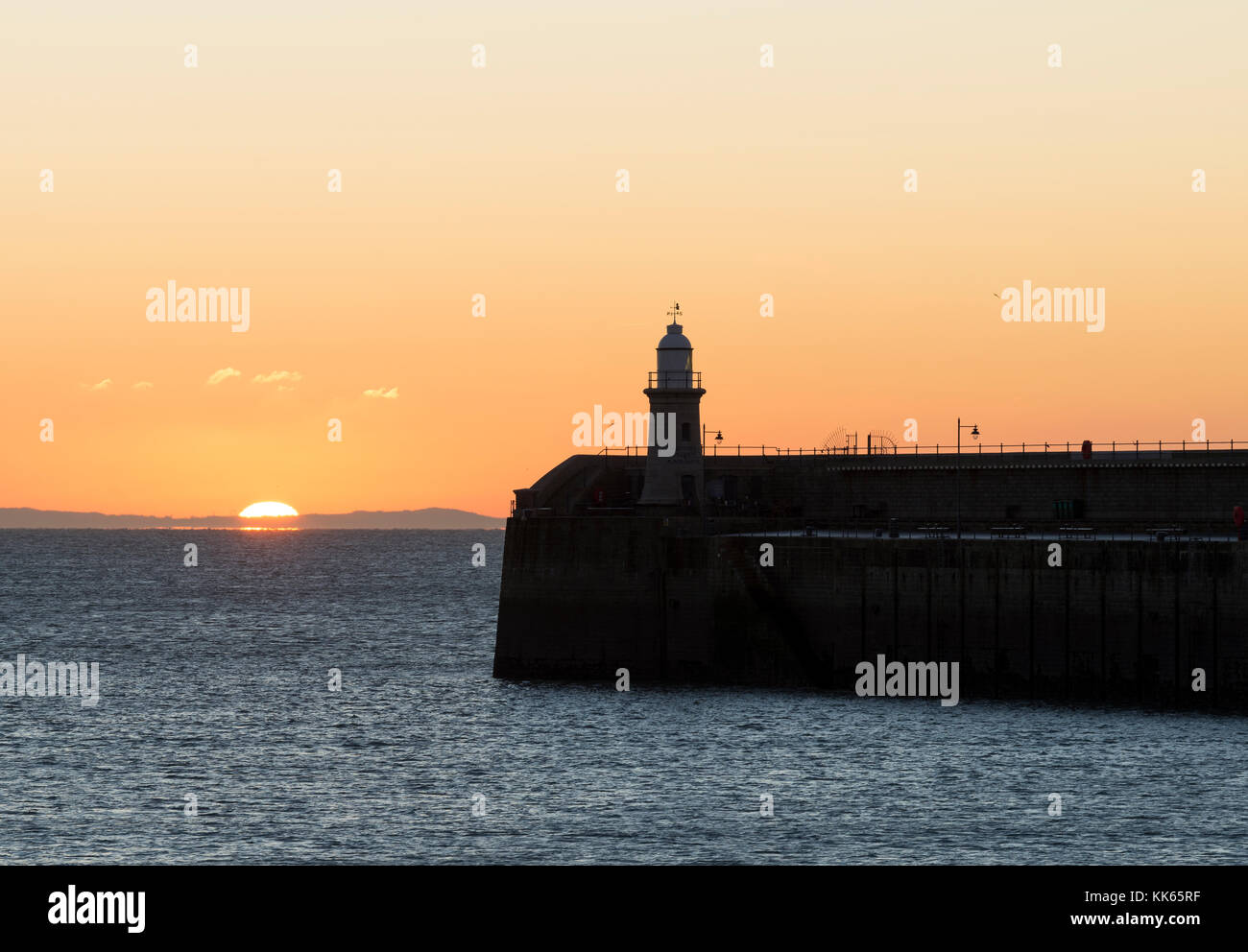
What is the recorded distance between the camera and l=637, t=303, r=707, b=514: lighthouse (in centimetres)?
7038

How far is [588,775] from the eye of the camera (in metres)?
43.5

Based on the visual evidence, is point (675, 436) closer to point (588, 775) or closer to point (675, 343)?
point (675, 343)

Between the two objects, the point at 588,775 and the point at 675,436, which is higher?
the point at 675,436

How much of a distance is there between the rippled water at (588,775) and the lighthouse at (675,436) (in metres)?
8.89

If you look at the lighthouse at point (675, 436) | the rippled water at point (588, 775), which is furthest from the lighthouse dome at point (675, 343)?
the rippled water at point (588, 775)

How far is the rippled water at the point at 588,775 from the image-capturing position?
114 feet

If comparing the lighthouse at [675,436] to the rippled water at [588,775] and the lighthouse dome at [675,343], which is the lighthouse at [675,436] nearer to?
the lighthouse dome at [675,343]

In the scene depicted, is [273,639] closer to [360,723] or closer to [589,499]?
[589,499]

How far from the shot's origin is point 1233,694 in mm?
51938

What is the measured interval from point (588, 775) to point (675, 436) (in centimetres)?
2930

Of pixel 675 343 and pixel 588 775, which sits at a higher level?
pixel 675 343

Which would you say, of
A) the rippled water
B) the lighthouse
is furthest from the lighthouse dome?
the rippled water

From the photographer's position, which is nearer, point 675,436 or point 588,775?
point 588,775
